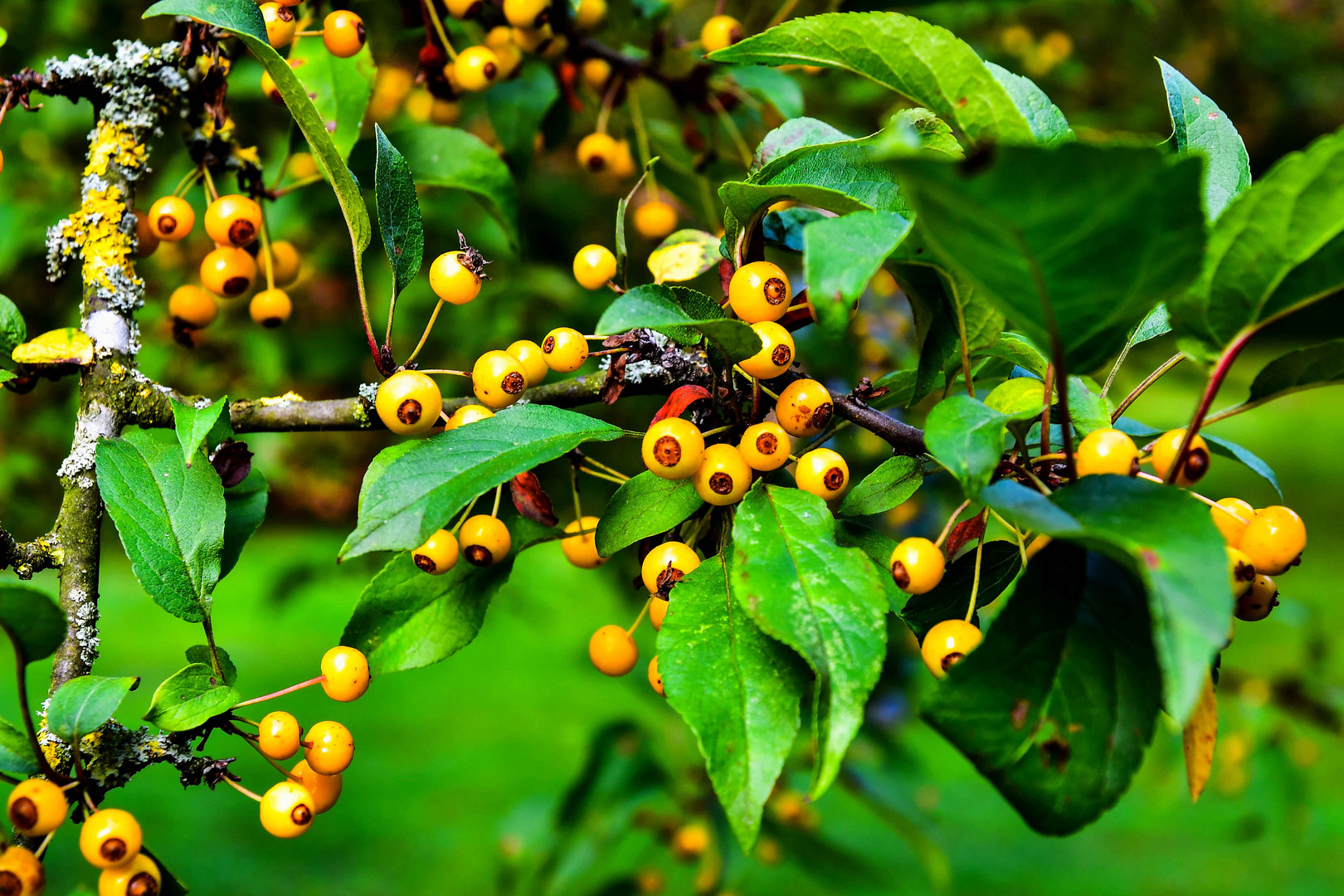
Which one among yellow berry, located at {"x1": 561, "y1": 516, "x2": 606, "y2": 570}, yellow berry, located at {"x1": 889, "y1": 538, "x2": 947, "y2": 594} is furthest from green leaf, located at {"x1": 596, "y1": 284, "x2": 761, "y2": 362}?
yellow berry, located at {"x1": 561, "y1": 516, "x2": 606, "y2": 570}

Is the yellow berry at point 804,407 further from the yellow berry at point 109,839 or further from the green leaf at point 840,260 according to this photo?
the yellow berry at point 109,839

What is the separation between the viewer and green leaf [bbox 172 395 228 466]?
0.95 meters

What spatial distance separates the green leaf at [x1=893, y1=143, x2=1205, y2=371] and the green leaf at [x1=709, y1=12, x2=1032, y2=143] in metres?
0.22

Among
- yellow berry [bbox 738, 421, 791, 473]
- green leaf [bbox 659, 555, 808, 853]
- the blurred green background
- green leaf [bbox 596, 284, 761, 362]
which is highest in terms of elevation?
green leaf [bbox 596, 284, 761, 362]

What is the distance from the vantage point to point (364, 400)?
1072 millimetres

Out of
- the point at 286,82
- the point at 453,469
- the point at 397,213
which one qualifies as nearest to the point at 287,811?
the point at 453,469

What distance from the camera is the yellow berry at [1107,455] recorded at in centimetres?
84

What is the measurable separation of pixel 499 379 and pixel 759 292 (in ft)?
0.96

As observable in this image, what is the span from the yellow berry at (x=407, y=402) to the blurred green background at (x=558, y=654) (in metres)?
0.64

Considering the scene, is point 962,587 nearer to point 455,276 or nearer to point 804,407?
point 804,407

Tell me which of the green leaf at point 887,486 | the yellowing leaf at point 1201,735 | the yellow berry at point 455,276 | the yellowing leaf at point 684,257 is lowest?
the yellowing leaf at point 1201,735

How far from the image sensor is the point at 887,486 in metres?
1.00

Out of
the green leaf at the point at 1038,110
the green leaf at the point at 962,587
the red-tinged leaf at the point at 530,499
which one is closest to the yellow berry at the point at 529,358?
the red-tinged leaf at the point at 530,499

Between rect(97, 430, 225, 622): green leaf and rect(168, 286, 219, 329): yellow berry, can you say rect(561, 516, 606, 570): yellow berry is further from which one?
rect(168, 286, 219, 329): yellow berry
